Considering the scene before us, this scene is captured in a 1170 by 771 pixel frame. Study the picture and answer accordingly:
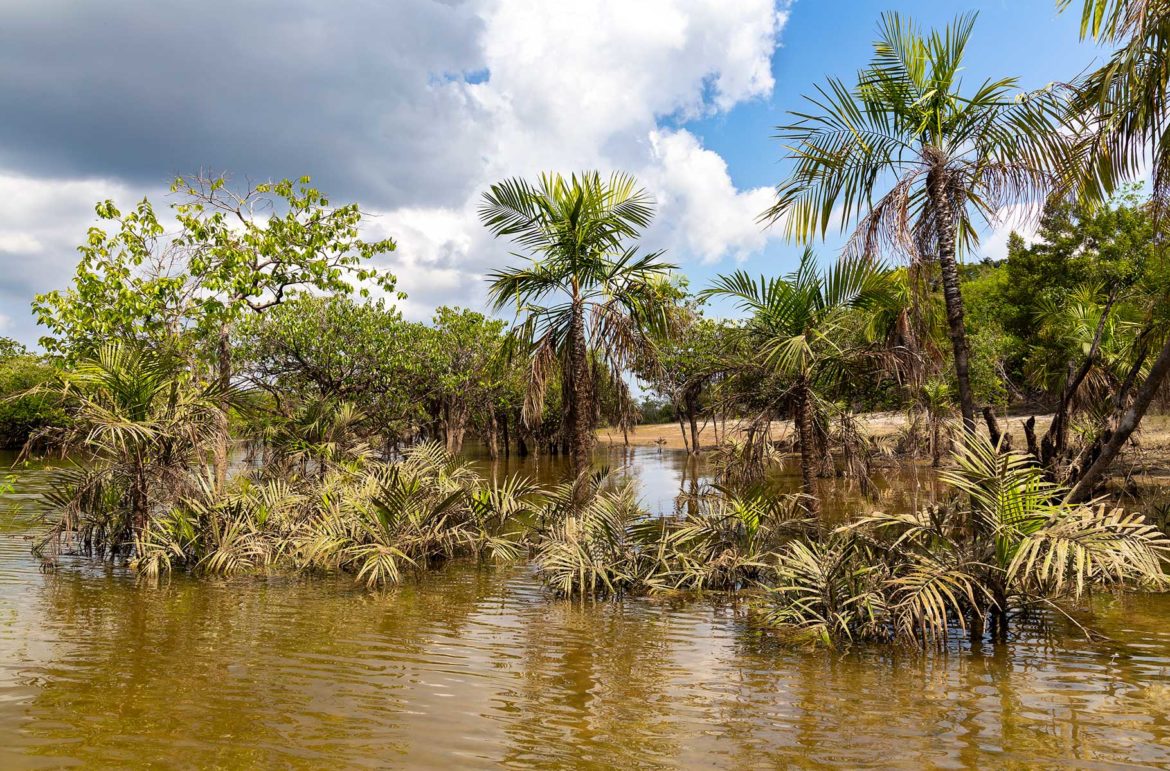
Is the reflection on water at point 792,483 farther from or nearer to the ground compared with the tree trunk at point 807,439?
nearer to the ground

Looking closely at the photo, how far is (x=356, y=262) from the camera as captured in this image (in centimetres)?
1409

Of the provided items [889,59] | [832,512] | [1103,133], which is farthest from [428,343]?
[1103,133]

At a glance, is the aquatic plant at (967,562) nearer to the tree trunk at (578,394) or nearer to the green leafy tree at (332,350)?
the tree trunk at (578,394)

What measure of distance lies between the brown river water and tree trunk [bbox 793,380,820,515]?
1944 mm

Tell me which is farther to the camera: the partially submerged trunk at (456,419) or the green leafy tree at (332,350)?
the partially submerged trunk at (456,419)

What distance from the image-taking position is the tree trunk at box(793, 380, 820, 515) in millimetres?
8659

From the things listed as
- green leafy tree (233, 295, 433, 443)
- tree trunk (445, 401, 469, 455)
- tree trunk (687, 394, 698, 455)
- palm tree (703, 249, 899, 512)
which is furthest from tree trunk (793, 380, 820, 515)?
tree trunk (445, 401, 469, 455)

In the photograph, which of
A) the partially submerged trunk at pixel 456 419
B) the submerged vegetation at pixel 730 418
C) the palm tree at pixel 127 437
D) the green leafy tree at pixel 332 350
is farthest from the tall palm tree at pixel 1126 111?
the partially submerged trunk at pixel 456 419

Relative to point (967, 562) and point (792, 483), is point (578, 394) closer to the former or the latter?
point (967, 562)

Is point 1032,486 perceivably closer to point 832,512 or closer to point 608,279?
point 608,279

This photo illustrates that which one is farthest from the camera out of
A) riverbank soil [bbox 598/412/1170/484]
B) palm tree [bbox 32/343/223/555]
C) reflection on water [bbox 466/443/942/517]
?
reflection on water [bbox 466/443/942/517]

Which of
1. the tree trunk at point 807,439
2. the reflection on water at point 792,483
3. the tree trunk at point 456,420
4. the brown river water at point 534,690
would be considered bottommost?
the brown river water at point 534,690

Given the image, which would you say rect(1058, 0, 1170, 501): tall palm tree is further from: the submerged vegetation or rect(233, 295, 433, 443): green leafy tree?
rect(233, 295, 433, 443): green leafy tree

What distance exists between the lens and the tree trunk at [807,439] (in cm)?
866
